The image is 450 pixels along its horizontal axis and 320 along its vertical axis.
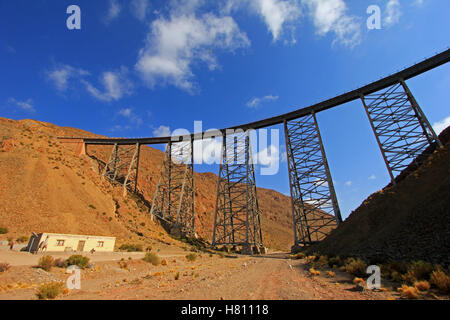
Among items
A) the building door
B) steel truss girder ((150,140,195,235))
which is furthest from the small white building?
steel truss girder ((150,140,195,235))

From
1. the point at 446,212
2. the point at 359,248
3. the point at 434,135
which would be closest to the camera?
the point at 446,212

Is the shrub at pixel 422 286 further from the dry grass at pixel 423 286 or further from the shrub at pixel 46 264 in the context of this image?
the shrub at pixel 46 264

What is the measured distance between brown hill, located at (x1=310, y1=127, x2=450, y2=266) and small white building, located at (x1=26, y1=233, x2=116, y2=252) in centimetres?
1537

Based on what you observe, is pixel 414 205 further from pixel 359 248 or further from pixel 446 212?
pixel 359 248

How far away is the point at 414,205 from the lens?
9742 millimetres

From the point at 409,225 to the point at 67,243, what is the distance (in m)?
18.6

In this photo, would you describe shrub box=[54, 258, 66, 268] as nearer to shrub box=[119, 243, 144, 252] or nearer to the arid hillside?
shrub box=[119, 243, 144, 252]

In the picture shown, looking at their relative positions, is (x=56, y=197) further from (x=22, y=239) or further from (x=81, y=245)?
(x=81, y=245)

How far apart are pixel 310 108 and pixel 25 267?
24625 mm

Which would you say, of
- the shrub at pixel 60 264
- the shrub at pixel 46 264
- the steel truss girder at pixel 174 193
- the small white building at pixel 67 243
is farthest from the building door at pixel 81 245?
the steel truss girder at pixel 174 193

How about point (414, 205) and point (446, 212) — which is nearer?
point (446, 212)
